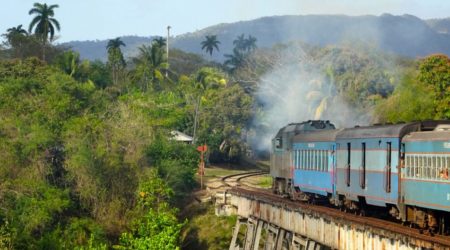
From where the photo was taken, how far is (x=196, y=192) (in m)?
54.3

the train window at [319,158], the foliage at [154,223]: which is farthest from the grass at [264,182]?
the train window at [319,158]

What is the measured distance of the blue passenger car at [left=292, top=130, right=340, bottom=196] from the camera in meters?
30.4

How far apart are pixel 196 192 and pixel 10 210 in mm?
17055

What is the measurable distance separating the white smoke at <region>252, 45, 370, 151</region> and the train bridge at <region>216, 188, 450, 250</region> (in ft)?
108

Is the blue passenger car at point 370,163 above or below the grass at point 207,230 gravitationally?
above

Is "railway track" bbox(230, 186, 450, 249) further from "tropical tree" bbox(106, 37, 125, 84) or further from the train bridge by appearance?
"tropical tree" bbox(106, 37, 125, 84)

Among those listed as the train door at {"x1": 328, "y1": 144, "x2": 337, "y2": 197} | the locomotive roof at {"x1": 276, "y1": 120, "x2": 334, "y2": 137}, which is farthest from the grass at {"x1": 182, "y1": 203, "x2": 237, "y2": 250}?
the train door at {"x1": 328, "y1": 144, "x2": 337, "y2": 197}

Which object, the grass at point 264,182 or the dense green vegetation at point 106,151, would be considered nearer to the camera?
the dense green vegetation at point 106,151

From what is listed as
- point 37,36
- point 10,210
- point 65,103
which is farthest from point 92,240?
point 37,36

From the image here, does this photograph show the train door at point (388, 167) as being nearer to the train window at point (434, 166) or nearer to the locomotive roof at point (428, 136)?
the locomotive roof at point (428, 136)

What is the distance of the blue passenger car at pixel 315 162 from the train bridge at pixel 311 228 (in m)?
0.96

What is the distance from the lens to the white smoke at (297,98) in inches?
3036

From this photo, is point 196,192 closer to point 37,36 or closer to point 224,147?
point 224,147

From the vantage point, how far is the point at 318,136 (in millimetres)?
32156
